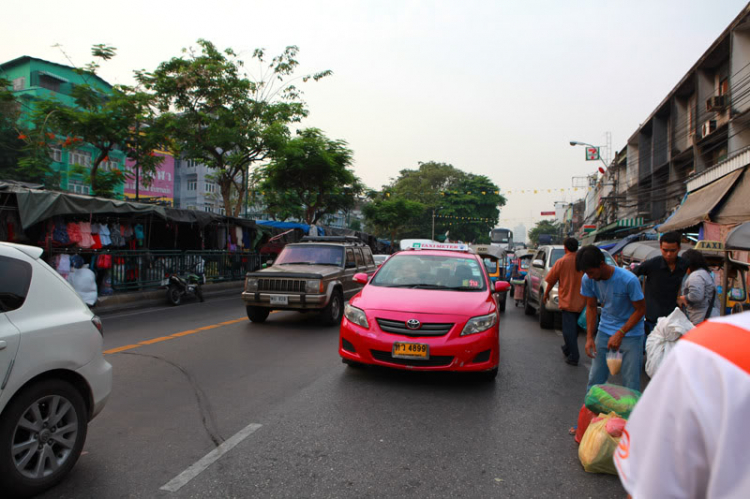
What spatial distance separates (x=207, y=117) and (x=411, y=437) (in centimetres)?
1896

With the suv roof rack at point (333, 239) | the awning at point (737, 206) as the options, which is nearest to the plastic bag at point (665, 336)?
the suv roof rack at point (333, 239)

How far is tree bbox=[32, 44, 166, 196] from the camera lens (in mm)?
16812

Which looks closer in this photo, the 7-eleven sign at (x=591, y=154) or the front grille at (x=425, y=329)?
the front grille at (x=425, y=329)

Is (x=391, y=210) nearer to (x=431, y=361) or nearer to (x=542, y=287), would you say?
(x=542, y=287)

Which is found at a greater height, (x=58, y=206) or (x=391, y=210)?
(x=391, y=210)

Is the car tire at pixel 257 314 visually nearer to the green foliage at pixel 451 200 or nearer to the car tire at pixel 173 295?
the car tire at pixel 173 295

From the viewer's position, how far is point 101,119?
17078 millimetres

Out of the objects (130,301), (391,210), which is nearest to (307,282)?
(130,301)

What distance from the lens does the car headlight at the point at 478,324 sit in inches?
213

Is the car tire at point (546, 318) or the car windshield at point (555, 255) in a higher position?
the car windshield at point (555, 255)

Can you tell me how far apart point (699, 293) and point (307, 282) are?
6298mm

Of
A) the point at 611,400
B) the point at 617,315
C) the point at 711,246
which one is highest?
the point at 711,246

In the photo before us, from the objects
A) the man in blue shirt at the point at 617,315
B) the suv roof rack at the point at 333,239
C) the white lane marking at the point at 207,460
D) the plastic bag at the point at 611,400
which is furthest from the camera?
the suv roof rack at the point at 333,239

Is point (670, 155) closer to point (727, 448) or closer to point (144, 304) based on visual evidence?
point (144, 304)
